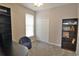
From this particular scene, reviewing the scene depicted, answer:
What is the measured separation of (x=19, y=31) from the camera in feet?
4.70

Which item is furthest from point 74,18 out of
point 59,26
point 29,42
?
point 29,42

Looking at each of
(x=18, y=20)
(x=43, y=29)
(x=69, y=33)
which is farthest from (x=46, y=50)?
(x=18, y=20)

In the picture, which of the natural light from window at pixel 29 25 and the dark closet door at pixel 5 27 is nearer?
the dark closet door at pixel 5 27

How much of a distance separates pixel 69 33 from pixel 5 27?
3.29ft

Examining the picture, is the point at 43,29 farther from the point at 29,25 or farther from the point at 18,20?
the point at 18,20

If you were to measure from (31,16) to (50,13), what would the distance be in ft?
1.05

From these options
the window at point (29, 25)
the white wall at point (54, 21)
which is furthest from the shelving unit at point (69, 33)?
the window at point (29, 25)

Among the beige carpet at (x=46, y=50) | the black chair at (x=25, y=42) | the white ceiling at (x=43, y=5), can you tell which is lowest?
the beige carpet at (x=46, y=50)

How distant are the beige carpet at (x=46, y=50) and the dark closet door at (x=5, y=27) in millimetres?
401

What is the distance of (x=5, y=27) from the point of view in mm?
1357

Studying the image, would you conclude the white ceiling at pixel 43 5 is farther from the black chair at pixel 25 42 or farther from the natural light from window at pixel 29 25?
the black chair at pixel 25 42

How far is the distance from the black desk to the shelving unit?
63cm

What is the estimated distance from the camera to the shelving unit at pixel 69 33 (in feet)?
4.58

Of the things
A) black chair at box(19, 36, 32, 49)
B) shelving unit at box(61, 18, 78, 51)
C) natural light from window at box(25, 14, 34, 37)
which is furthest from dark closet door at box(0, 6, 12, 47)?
shelving unit at box(61, 18, 78, 51)
